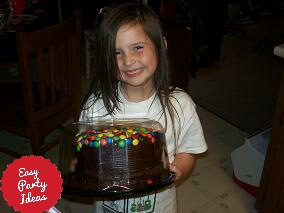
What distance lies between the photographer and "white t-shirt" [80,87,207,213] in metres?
1.15

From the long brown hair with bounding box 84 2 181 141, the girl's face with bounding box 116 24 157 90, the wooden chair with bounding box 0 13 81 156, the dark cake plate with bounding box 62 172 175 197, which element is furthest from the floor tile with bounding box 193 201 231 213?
the dark cake plate with bounding box 62 172 175 197

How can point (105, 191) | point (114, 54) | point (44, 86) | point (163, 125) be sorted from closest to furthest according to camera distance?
point (105, 191) → point (114, 54) → point (163, 125) → point (44, 86)

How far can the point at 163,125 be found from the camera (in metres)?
1.16

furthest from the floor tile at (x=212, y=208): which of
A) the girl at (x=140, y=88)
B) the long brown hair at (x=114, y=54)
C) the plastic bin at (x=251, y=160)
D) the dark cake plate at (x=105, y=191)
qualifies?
the dark cake plate at (x=105, y=191)

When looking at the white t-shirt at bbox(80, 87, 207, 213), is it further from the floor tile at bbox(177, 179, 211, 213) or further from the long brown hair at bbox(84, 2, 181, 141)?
the floor tile at bbox(177, 179, 211, 213)

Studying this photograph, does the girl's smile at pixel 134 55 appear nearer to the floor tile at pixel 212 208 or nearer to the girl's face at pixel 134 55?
the girl's face at pixel 134 55

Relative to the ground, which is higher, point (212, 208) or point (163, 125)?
point (163, 125)

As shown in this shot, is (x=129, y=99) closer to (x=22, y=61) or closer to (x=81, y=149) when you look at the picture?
(x=81, y=149)

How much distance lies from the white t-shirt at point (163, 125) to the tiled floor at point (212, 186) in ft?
2.74

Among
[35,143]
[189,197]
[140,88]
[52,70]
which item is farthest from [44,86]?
[189,197]

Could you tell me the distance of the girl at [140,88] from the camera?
1043mm

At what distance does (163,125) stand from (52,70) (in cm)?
86

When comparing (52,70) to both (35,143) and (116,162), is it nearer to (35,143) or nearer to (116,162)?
(35,143)

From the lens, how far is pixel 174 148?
1203 millimetres
